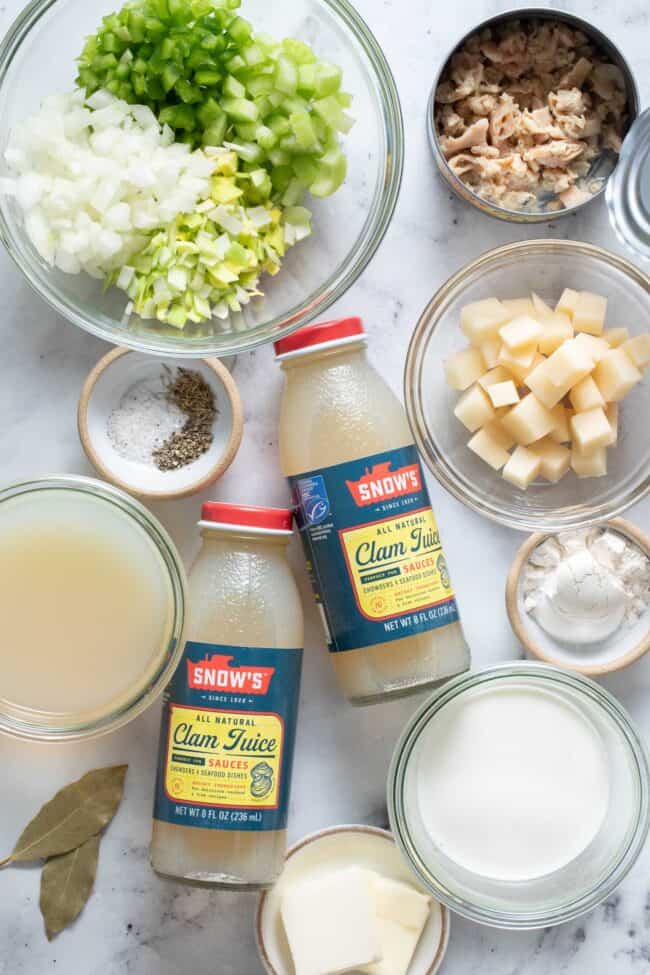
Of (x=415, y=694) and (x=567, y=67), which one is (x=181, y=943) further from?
(x=567, y=67)

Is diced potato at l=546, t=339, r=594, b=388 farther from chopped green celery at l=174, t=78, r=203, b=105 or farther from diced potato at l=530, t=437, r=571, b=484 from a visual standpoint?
chopped green celery at l=174, t=78, r=203, b=105

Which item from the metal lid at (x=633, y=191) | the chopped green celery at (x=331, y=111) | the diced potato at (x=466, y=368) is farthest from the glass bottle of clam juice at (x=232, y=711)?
the metal lid at (x=633, y=191)

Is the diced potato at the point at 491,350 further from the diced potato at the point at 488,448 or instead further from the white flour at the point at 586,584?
the white flour at the point at 586,584

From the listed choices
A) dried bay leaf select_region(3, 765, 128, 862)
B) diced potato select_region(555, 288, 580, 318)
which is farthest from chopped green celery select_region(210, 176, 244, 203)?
dried bay leaf select_region(3, 765, 128, 862)

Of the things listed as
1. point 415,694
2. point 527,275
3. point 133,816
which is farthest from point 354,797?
point 527,275

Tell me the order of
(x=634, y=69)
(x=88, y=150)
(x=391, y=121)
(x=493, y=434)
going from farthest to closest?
(x=634, y=69) → (x=493, y=434) → (x=391, y=121) → (x=88, y=150)

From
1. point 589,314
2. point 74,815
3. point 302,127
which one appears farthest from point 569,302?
point 74,815
